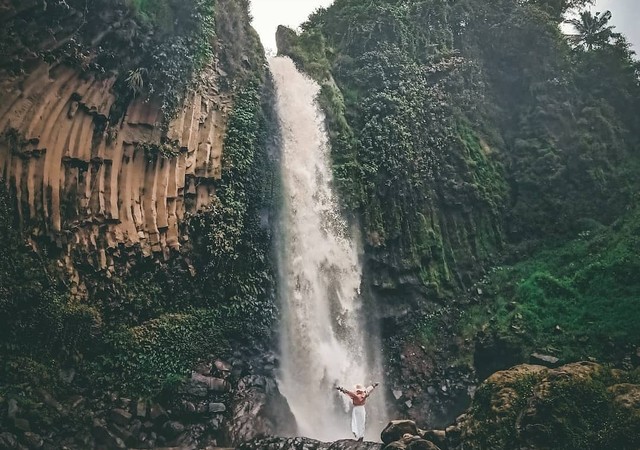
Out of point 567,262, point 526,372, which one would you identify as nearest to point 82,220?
point 526,372

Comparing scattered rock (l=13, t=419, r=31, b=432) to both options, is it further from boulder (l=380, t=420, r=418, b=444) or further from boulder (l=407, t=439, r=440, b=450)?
boulder (l=407, t=439, r=440, b=450)

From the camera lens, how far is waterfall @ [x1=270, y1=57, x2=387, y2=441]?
14.2 metres

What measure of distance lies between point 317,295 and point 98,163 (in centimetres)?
657

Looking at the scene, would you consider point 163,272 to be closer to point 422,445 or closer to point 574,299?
point 422,445

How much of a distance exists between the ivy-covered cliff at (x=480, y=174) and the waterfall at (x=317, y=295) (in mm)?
727

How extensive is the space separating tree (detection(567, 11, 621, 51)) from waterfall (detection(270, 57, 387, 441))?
1378cm

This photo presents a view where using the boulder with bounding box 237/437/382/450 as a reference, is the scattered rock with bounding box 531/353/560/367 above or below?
above

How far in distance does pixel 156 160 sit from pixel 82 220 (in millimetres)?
2486

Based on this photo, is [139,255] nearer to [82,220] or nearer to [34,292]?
[82,220]

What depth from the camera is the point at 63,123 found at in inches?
486

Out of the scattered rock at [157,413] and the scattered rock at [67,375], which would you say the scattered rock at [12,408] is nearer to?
the scattered rock at [67,375]

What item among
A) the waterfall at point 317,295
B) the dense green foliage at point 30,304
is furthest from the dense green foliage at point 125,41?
the waterfall at point 317,295

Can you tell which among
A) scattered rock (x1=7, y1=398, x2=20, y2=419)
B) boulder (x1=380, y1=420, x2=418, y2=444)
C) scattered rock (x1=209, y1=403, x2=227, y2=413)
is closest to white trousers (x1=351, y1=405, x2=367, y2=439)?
boulder (x1=380, y1=420, x2=418, y2=444)

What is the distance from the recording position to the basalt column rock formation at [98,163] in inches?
456
